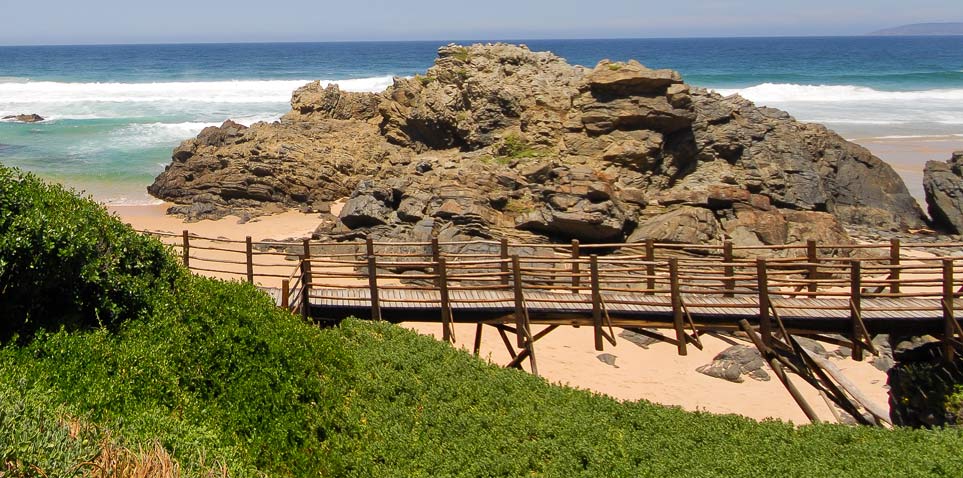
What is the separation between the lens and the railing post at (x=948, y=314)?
41.0 feet

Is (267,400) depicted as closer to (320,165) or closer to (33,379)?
(33,379)

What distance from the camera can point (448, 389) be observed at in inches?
395

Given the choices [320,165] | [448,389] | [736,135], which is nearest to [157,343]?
[448,389]

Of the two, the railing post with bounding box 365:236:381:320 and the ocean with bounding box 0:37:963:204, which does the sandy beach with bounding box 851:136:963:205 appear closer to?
the ocean with bounding box 0:37:963:204

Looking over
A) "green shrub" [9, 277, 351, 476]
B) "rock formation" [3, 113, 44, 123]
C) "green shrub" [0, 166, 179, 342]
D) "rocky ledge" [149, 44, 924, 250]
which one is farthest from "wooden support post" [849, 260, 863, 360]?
"rock formation" [3, 113, 44, 123]

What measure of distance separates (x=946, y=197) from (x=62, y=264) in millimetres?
25707

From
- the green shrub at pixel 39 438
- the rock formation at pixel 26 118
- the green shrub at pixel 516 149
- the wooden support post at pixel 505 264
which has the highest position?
the rock formation at pixel 26 118

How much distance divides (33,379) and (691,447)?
6457mm

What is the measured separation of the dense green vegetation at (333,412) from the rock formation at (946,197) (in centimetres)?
1887

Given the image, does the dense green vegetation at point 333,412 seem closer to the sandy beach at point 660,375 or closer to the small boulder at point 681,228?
the sandy beach at point 660,375

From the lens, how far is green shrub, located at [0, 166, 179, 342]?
9047 mm

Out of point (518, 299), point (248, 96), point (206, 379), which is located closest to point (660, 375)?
point (518, 299)

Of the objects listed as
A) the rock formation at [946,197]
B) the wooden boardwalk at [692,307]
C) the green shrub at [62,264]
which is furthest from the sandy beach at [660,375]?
the rock formation at [946,197]

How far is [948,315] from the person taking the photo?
41.3 ft
